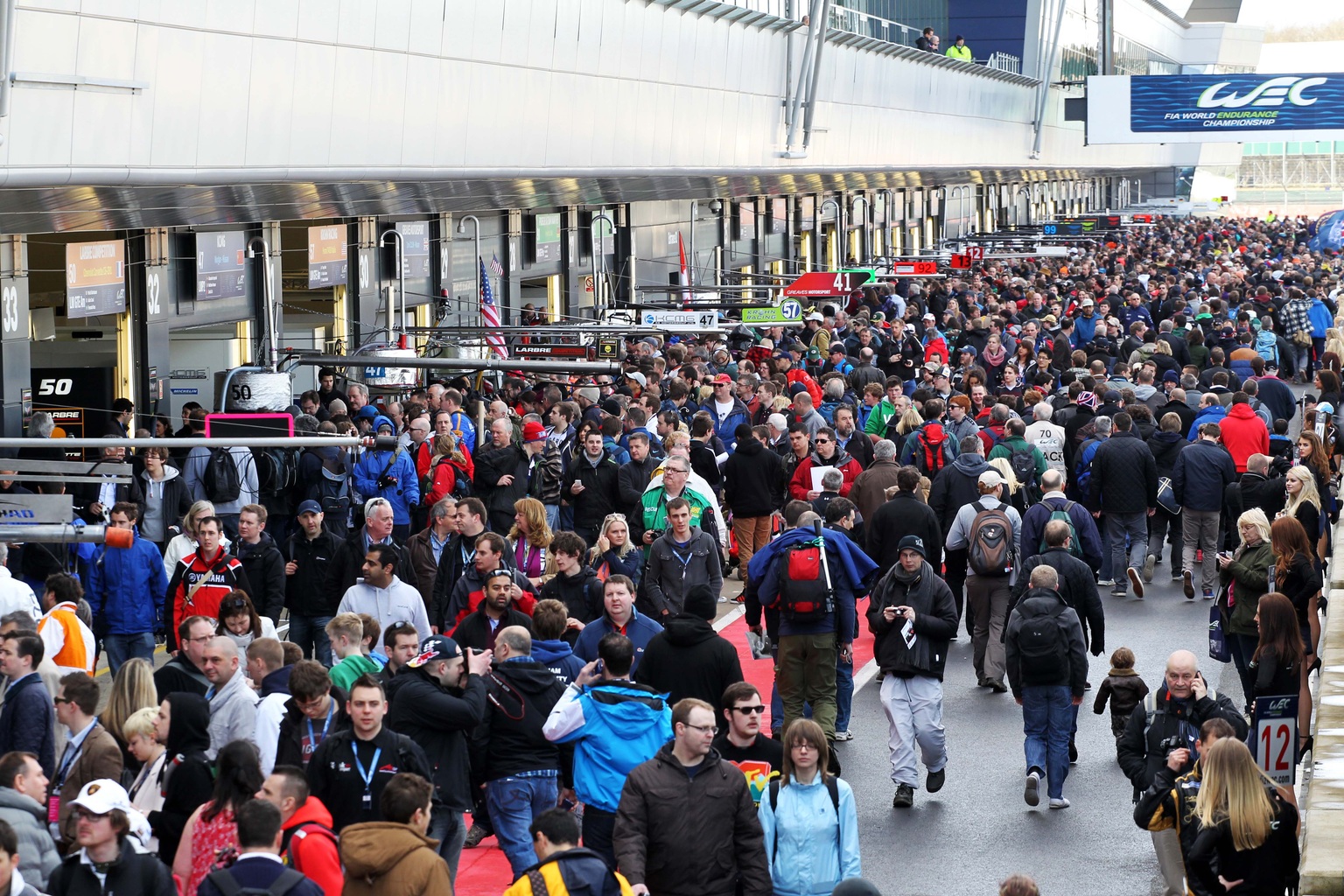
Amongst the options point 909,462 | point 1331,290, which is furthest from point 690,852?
point 1331,290

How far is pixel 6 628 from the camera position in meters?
9.28

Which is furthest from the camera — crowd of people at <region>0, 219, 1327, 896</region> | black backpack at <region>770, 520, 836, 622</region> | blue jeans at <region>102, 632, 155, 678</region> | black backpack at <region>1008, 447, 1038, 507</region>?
black backpack at <region>1008, 447, 1038, 507</region>

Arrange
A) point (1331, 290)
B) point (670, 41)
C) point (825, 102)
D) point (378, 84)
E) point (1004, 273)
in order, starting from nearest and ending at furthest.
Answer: point (378, 84) → point (670, 41) → point (825, 102) → point (1331, 290) → point (1004, 273)

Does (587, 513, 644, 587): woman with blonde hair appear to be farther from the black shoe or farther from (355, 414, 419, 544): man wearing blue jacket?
(355, 414, 419, 544): man wearing blue jacket

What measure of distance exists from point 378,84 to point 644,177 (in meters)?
8.80

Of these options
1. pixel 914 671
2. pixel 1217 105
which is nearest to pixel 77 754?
pixel 914 671

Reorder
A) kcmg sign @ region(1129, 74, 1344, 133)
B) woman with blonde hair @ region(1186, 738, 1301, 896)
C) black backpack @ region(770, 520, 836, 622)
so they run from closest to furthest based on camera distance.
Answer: woman with blonde hair @ region(1186, 738, 1301, 896) < black backpack @ region(770, 520, 836, 622) < kcmg sign @ region(1129, 74, 1344, 133)

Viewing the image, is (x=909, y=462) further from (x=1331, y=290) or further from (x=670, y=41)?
(x=1331, y=290)

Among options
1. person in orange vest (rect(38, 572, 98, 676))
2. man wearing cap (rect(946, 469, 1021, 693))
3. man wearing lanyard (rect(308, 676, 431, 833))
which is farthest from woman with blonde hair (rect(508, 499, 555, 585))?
man wearing lanyard (rect(308, 676, 431, 833))

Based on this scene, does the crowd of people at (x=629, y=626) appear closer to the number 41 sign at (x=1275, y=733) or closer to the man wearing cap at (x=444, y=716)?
the man wearing cap at (x=444, y=716)

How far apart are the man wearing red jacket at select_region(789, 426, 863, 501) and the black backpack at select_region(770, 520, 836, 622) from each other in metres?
4.15

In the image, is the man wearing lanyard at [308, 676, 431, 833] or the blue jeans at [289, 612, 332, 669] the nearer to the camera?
the man wearing lanyard at [308, 676, 431, 833]

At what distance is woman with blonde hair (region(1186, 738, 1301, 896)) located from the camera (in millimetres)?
7453

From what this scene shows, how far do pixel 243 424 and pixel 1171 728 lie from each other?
8.59 metres
